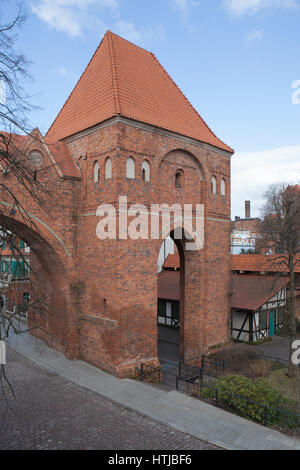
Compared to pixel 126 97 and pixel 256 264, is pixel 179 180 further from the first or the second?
pixel 256 264

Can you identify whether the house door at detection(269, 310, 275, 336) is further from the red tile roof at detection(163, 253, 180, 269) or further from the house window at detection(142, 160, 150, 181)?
the house window at detection(142, 160, 150, 181)

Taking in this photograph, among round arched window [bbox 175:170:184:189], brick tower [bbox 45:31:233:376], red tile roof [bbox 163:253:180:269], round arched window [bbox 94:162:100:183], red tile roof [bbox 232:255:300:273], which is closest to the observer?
brick tower [bbox 45:31:233:376]

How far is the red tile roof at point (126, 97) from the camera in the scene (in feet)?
40.5

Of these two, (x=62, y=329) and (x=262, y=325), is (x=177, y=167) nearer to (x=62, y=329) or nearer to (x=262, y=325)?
(x=62, y=329)

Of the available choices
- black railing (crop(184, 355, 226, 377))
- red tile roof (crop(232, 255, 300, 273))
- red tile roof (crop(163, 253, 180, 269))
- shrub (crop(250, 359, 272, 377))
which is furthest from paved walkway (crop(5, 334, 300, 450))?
red tile roof (crop(163, 253, 180, 269))

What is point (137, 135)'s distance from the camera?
11.9 meters

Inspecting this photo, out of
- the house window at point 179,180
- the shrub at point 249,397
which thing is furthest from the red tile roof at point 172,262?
the shrub at point 249,397

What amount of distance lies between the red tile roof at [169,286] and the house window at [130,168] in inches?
399

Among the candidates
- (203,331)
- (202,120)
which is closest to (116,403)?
(203,331)

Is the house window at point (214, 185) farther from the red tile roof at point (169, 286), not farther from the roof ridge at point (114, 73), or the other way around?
the red tile roof at point (169, 286)

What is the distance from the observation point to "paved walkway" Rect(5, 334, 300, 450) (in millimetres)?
7562

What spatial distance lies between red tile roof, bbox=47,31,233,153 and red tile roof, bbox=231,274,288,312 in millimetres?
7364

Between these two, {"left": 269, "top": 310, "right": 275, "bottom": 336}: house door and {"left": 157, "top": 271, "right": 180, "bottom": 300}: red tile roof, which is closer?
{"left": 269, "top": 310, "right": 275, "bottom": 336}: house door
